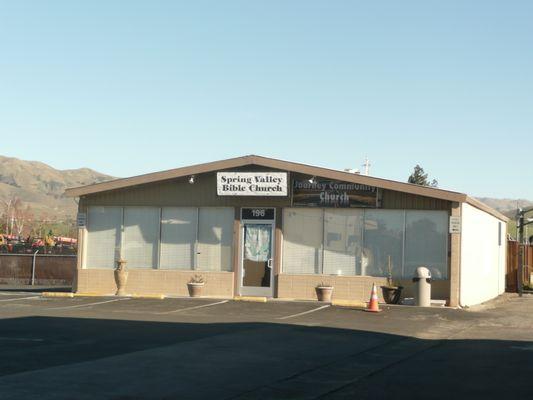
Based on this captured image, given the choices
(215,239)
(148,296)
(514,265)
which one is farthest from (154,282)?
(514,265)

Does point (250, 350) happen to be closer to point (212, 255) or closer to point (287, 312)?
point (287, 312)

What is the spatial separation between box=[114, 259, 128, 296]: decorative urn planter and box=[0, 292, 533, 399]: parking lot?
373 cm

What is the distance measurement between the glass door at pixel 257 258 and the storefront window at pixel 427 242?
4272 millimetres

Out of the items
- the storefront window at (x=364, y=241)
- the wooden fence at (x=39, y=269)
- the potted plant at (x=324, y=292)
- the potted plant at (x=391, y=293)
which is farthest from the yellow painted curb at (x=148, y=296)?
the wooden fence at (x=39, y=269)

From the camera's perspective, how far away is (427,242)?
77.5 ft

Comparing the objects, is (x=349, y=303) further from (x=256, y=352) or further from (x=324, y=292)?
(x=256, y=352)

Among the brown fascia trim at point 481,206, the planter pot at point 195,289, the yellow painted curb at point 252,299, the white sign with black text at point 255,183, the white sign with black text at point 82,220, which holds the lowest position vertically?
the yellow painted curb at point 252,299

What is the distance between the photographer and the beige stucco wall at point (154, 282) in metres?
25.1

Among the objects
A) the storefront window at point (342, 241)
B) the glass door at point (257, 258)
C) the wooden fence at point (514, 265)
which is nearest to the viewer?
the storefront window at point (342, 241)

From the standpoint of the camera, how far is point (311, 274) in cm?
2456

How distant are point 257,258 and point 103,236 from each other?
17.8ft

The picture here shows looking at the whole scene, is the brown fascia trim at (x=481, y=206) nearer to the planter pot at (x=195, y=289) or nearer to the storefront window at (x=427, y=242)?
the storefront window at (x=427, y=242)

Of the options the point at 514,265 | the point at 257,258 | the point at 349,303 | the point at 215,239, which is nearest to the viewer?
the point at 349,303

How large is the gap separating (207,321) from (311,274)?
7.23 meters
